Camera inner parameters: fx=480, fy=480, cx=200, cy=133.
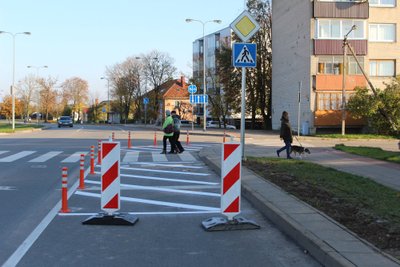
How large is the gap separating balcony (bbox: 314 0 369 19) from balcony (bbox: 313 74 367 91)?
16.3ft

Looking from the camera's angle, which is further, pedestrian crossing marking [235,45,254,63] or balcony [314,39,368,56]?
balcony [314,39,368,56]

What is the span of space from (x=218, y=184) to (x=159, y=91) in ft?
239

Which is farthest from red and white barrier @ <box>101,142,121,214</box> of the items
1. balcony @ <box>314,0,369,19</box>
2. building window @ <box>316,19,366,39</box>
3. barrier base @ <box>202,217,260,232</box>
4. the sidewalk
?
balcony @ <box>314,0,369,19</box>

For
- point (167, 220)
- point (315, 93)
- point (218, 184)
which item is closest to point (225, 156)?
point (167, 220)

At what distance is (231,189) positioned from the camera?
7312 mm

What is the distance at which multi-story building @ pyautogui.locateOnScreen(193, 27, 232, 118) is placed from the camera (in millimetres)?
61594

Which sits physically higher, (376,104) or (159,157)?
(376,104)

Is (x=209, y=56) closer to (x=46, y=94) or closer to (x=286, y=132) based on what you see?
(x=46, y=94)

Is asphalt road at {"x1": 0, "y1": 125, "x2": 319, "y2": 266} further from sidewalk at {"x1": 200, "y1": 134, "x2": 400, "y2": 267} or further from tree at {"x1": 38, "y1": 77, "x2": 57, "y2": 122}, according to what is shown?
tree at {"x1": 38, "y1": 77, "x2": 57, "y2": 122}

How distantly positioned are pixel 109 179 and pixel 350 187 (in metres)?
5.17

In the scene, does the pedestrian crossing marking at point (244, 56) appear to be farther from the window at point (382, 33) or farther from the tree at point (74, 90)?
the tree at point (74, 90)

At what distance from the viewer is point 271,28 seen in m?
53.7

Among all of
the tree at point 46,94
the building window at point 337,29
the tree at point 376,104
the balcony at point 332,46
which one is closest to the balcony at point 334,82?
the balcony at point 332,46

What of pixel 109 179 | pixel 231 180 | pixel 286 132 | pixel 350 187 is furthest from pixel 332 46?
pixel 109 179
